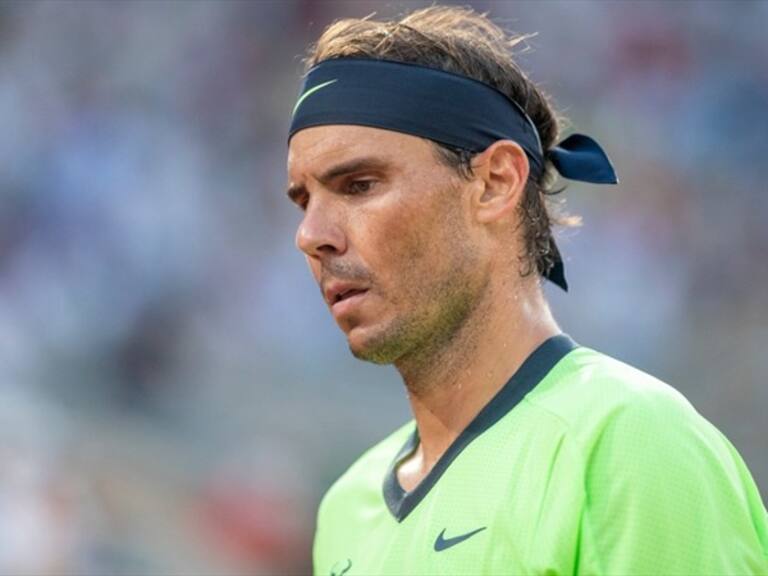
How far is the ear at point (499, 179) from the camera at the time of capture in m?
2.66

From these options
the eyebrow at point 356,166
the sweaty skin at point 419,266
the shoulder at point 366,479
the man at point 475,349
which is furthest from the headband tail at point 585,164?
the shoulder at point 366,479

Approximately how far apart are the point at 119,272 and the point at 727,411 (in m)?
2.75

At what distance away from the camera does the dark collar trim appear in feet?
8.15

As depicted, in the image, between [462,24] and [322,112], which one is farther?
[462,24]

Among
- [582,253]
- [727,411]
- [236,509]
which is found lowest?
[727,411]

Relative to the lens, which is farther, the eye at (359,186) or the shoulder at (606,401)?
the eye at (359,186)

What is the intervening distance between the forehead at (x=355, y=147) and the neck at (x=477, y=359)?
32 cm

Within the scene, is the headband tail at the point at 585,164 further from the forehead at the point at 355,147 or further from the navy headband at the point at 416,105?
the forehead at the point at 355,147

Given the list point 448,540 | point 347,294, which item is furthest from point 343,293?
point 448,540

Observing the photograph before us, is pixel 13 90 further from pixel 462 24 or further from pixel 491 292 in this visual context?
pixel 491 292

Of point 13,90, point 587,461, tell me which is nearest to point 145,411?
point 13,90

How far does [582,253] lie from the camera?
5.87 m

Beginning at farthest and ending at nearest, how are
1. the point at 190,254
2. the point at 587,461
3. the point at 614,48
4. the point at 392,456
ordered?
the point at 614,48 → the point at 190,254 → the point at 392,456 → the point at 587,461

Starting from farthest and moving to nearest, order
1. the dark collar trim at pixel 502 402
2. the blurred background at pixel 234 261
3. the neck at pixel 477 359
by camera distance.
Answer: the blurred background at pixel 234 261, the neck at pixel 477 359, the dark collar trim at pixel 502 402
